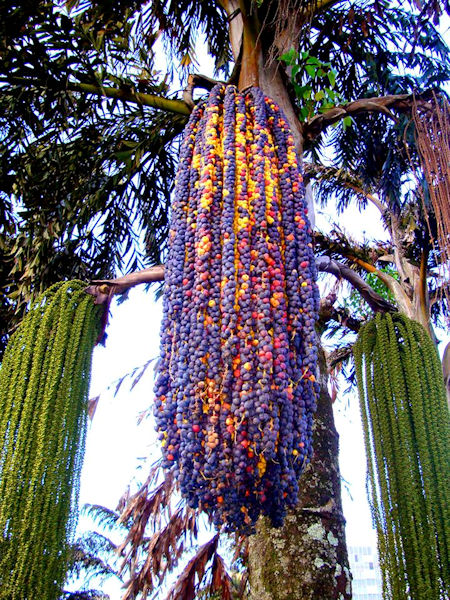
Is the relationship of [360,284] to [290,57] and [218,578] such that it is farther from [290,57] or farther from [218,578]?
[218,578]

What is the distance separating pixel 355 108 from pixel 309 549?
214cm

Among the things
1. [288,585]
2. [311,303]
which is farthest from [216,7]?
A: [288,585]

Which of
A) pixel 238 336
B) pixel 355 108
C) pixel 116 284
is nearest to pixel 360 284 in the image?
pixel 355 108

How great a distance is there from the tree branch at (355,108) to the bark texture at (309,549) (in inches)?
62.2

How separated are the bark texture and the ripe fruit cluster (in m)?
0.54

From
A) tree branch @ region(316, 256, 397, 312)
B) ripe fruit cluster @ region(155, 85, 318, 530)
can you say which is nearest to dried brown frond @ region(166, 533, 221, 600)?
tree branch @ region(316, 256, 397, 312)

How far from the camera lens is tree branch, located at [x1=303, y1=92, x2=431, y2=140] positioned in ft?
10.2

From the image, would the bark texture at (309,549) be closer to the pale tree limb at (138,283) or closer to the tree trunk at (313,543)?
the tree trunk at (313,543)

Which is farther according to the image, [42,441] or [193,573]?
[193,573]

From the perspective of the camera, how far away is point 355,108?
315cm

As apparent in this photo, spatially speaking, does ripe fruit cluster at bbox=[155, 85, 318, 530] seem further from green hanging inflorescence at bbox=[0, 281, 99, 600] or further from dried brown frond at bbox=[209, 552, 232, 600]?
dried brown frond at bbox=[209, 552, 232, 600]

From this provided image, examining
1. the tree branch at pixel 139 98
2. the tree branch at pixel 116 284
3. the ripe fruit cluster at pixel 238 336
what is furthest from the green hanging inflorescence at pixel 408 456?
the tree branch at pixel 139 98

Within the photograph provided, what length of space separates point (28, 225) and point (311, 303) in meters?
2.14

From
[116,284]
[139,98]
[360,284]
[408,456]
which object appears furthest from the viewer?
[139,98]
